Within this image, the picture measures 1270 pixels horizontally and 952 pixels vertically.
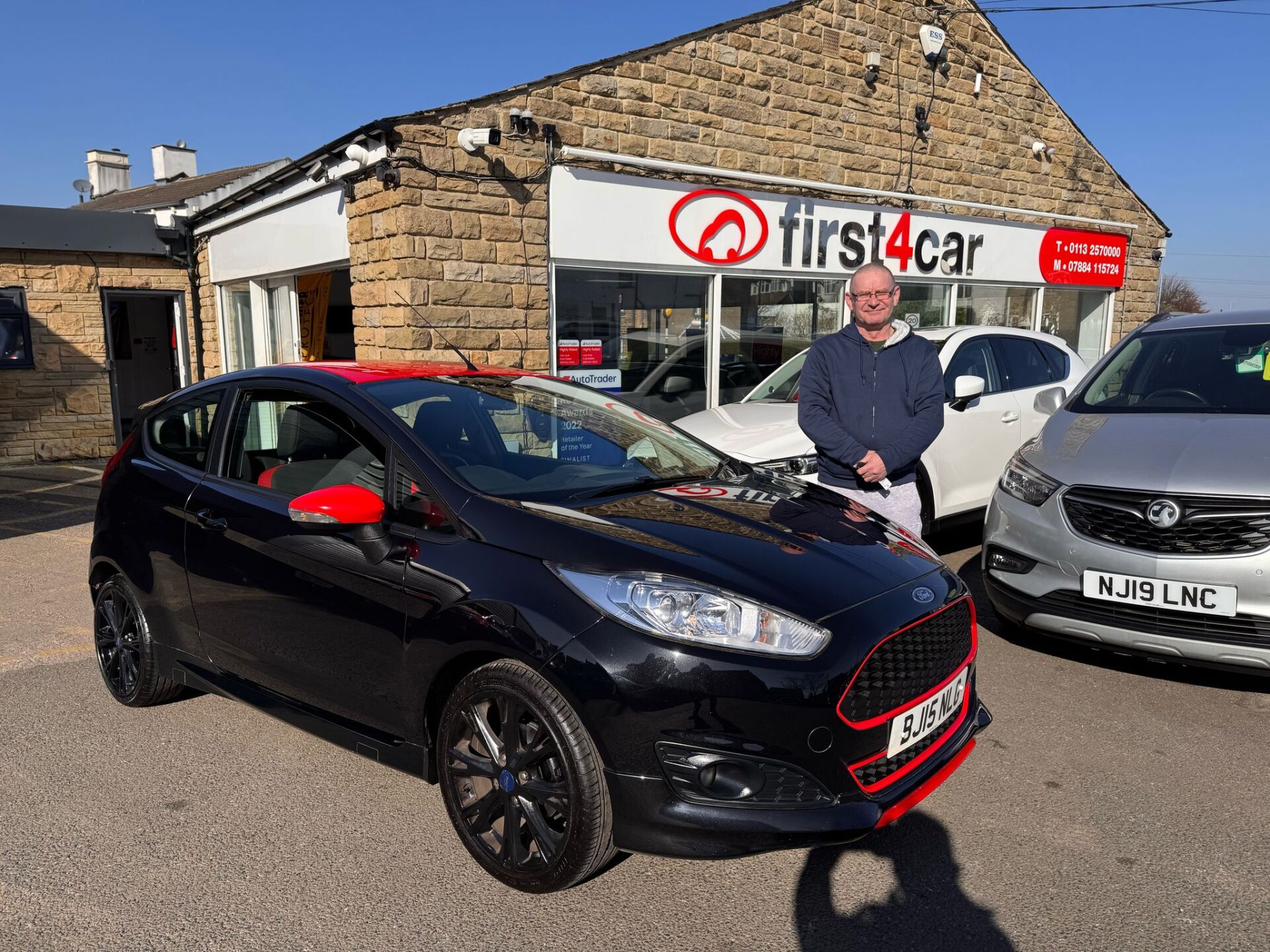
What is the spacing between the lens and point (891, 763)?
2.70 meters

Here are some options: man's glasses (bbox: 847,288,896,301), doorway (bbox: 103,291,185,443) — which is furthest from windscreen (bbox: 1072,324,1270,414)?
doorway (bbox: 103,291,185,443)

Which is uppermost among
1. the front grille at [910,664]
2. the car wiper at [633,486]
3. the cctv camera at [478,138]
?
the cctv camera at [478,138]

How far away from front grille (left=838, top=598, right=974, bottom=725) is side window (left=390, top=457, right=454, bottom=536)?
1296mm

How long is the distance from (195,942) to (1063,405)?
485cm

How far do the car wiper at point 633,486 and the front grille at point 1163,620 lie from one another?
1.83 meters

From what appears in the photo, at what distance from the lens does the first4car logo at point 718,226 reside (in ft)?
29.7

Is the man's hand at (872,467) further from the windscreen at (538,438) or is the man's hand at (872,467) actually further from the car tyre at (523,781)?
the car tyre at (523,781)

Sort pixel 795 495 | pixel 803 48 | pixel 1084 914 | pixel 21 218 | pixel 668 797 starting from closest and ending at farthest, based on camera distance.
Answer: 1. pixel 668 797
2. pixel 1084 914
3. pixel 795 495
4. pixel 803 48
5. pixel 21 218

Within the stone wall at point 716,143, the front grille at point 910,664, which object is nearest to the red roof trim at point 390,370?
the front grille at point 910,664

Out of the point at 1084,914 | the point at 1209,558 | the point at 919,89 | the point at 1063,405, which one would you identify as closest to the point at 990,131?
the point at 919,89

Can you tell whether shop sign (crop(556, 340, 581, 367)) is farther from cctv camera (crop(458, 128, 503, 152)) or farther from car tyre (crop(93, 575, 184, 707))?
car tyre (crop(93, 575, 184, 707))

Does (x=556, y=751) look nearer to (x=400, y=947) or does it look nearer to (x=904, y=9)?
(x=400, y=947)

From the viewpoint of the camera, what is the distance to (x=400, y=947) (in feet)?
8.30

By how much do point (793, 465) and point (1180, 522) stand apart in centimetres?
215
